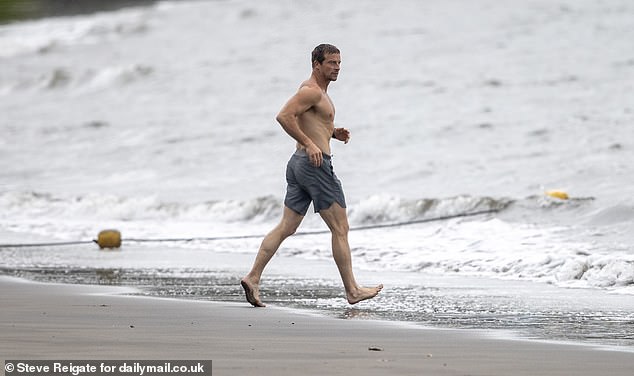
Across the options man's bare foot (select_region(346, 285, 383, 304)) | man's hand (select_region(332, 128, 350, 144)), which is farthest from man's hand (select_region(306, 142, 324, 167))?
man's bare foot (select_region(346, 285, 383, 304))

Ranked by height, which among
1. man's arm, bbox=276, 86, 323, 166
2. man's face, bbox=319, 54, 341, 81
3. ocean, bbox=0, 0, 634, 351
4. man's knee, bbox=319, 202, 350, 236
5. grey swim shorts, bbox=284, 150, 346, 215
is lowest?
ocean, bbox=0, 0, 634, 351

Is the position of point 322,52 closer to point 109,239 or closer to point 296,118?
point 296,118

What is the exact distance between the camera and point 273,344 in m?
5.25

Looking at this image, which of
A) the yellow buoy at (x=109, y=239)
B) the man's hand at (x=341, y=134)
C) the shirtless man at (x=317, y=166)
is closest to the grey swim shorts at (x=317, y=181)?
the shirtless man at (x=317, y=166)

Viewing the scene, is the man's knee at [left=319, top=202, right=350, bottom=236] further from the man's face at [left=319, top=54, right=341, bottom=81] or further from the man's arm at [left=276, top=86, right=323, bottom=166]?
the man's face at [left=319, top=54, right=341, bottom=81]

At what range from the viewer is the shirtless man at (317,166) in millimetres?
7078

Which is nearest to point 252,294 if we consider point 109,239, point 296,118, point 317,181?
point 317,181

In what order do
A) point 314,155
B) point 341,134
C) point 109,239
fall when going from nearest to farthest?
point 314,155
point 341,134
point 109,239

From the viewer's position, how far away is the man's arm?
7031mm

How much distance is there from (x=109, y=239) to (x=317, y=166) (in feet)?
17.9

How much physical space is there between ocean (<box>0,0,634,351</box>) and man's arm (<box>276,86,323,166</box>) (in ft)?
2.96

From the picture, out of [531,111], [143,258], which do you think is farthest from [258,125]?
[143,258]

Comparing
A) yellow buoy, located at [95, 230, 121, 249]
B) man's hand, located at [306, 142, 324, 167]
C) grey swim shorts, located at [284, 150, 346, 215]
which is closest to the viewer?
man's hand, located at [306, 142, 324, 167]

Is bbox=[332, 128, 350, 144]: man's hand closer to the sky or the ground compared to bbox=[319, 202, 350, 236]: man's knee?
closer to the sky
